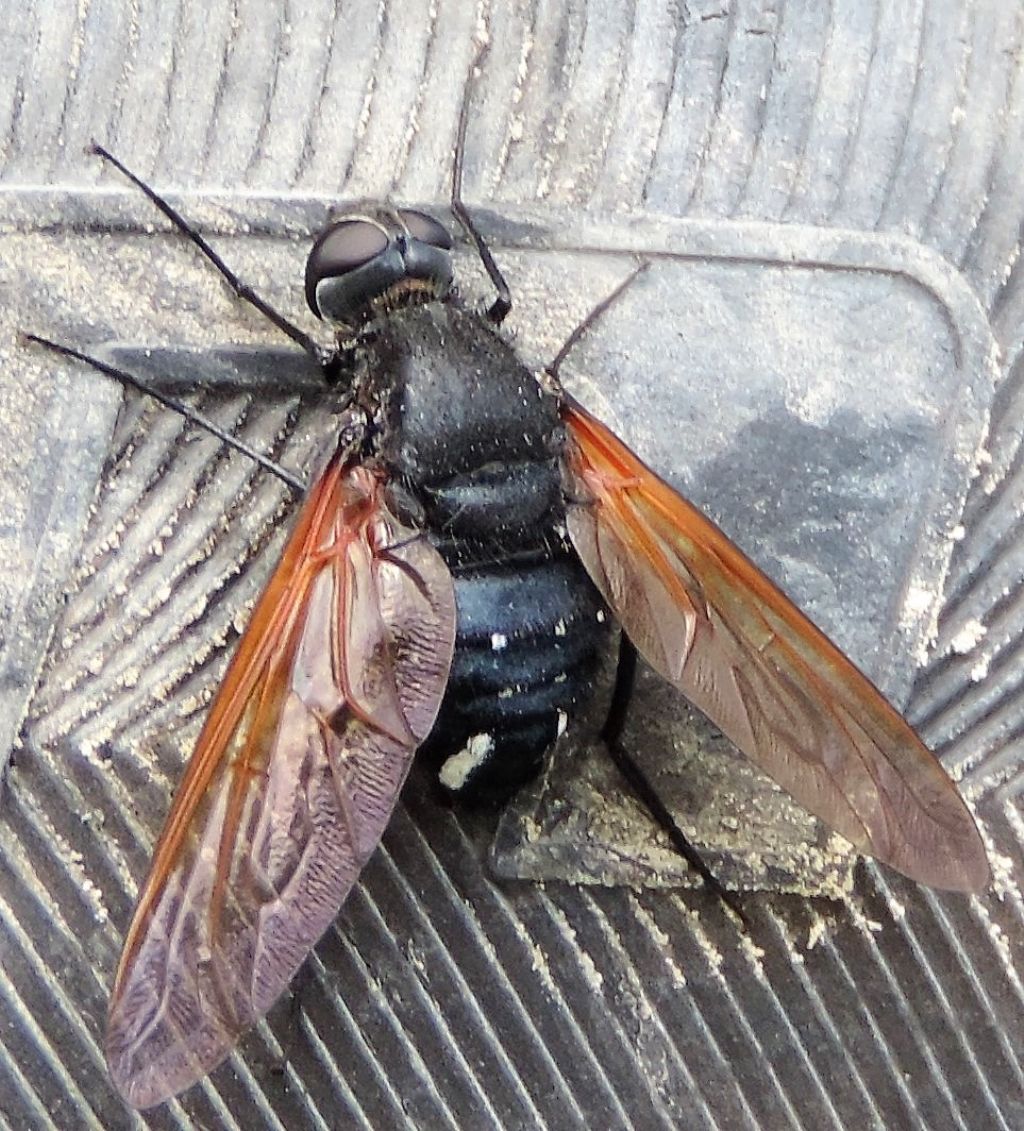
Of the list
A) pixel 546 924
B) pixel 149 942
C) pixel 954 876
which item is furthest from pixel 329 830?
pixel 954 876

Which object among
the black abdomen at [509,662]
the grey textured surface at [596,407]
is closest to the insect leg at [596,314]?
the grey textured surface at [596,407]

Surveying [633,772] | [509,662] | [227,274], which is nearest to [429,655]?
[509,662]

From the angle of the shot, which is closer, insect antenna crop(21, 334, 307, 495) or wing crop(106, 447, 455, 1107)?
wing crop(106, 447, 455, 1107)

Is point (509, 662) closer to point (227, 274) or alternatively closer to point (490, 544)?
point (490, 544)

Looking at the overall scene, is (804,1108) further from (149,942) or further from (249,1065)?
(149,942)

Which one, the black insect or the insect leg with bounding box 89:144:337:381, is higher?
the insect leg with bounding box 89:144:337:381

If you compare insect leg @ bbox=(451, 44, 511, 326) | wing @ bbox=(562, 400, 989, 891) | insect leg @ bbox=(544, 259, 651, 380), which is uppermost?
insect leg @ bbox=(451, 44, 511, 326)

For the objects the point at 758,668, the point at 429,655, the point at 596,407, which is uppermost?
the point at 596,407

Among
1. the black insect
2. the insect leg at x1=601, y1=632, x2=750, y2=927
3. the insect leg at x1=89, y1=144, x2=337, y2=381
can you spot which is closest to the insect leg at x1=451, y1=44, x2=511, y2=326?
the black insect

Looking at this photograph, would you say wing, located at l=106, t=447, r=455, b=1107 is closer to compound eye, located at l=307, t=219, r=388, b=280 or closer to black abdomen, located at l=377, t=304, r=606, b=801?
black abdomen, located at l=377, t=304, r=606, b=801
